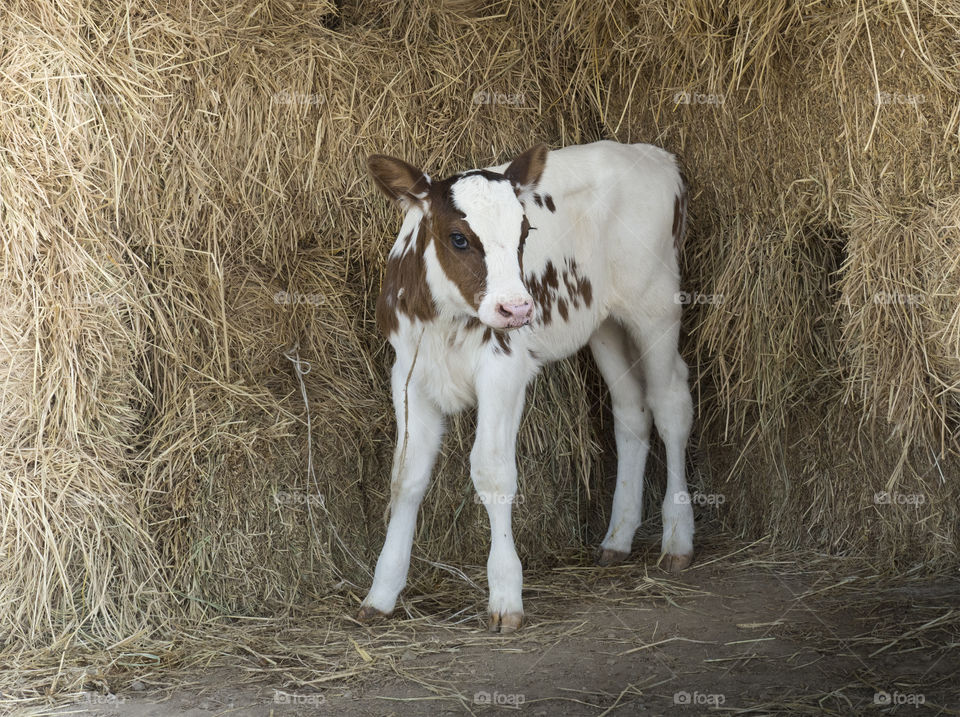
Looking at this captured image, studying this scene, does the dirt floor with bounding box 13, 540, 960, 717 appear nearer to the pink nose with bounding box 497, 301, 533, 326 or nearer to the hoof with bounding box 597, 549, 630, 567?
the hoof with bounding box 597, 549, 630, 567

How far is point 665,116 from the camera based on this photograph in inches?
229

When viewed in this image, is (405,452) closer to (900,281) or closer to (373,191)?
(373,191)

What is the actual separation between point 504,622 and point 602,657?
1.58 ft

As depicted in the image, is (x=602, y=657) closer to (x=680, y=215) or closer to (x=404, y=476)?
(x=404, y=476)

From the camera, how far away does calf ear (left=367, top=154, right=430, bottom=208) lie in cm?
464

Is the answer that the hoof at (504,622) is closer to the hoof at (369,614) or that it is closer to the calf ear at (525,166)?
the hoof at (369,614)

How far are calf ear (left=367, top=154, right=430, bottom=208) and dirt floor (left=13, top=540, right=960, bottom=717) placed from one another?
1.79m

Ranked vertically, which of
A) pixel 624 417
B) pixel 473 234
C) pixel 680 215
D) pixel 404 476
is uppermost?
pixel 680 215

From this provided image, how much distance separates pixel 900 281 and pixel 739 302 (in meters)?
1.06

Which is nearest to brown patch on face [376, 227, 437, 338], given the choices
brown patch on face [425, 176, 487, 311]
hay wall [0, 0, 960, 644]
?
brown patch on face [425, 176, 487, 311]

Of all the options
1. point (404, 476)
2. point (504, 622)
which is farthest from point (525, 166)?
point (504, 622)

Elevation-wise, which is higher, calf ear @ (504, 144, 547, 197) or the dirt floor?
calf ear @ (504, 144, 547, 197)

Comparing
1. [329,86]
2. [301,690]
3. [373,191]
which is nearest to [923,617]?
[301,690]

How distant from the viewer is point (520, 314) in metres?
4.30
